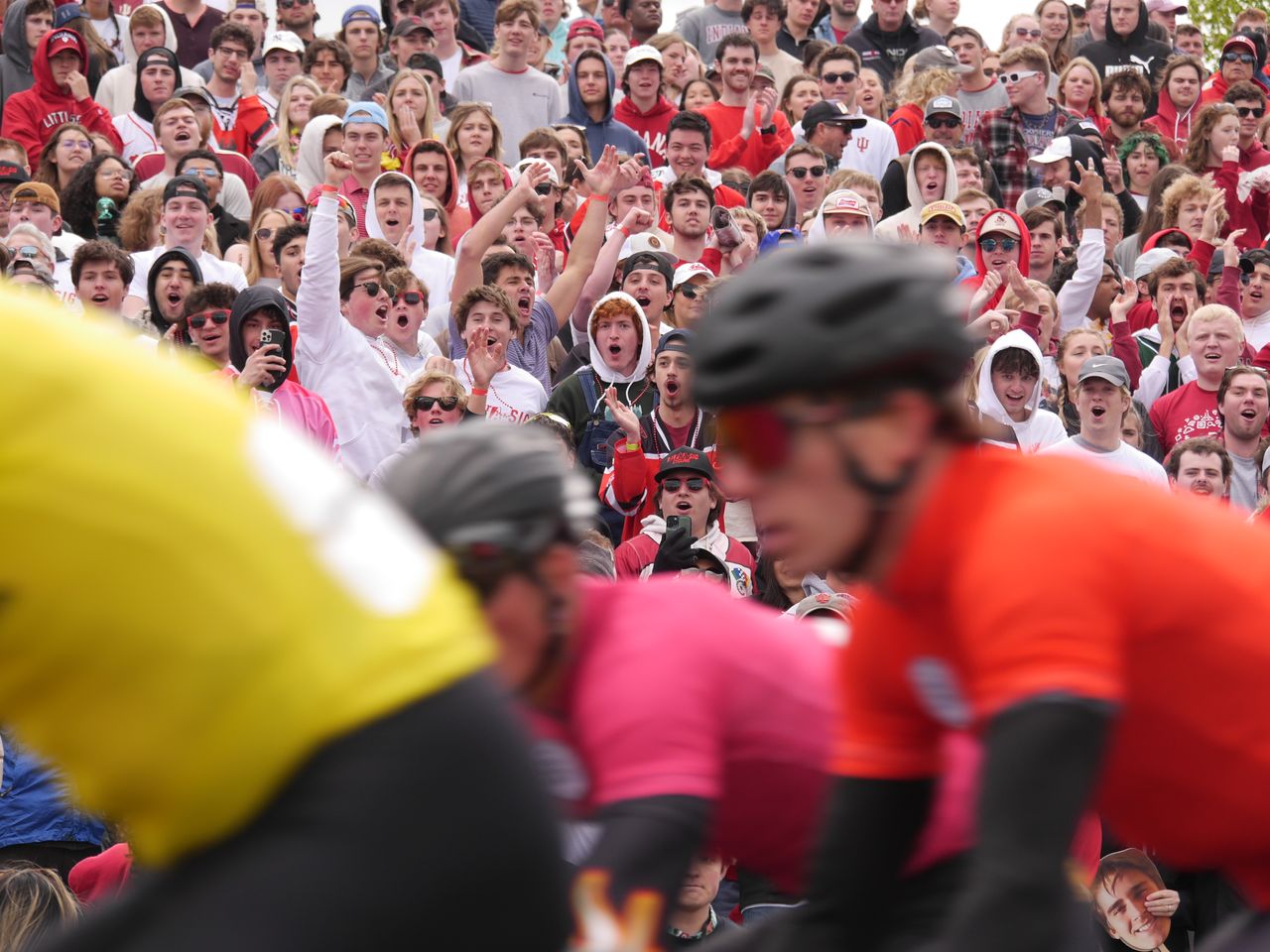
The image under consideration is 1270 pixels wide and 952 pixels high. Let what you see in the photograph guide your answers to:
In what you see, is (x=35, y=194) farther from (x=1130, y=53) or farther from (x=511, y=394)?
(x=1130, y=53)

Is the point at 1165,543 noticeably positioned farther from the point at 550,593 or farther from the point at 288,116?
the point at 288,116

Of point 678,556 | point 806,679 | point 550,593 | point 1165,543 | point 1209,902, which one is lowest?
point 1209,902

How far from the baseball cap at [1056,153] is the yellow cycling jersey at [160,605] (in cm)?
1390

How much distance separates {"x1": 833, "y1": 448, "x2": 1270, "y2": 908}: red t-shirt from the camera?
100 inches

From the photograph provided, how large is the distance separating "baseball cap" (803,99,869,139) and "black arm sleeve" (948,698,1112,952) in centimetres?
1318

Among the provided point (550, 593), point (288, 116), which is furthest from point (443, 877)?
Result: point (288, 116)

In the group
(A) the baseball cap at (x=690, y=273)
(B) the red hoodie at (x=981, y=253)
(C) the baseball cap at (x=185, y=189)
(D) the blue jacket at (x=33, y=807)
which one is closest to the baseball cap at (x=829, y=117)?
(B) the red hoodie at (x=981, y=253)

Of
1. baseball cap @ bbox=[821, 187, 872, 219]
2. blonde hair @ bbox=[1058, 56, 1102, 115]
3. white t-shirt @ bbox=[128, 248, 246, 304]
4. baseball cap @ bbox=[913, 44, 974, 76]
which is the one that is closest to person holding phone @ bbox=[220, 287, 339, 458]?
white t-shirt @ bbox=[128, 248, 246, 304]

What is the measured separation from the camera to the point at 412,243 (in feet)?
39.1

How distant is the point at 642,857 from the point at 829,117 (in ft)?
42.5

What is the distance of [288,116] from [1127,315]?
6.03 m

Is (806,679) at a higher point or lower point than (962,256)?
higher

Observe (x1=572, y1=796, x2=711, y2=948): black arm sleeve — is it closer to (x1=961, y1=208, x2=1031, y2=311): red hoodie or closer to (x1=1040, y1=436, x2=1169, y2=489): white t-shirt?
(x1=1040, y1=436, x2=1169, y2=489): white t-shirt

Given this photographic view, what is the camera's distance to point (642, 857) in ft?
9.36
